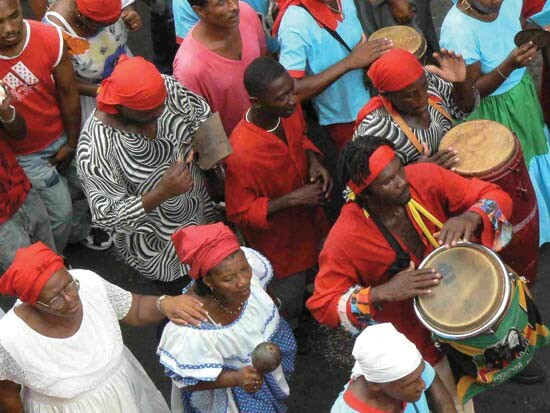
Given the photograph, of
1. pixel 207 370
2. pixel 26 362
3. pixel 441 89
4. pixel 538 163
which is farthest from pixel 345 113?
pixel 26 362

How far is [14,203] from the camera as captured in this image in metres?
4.83

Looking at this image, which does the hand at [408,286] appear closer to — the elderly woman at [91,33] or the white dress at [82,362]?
the white dress at [82,362]

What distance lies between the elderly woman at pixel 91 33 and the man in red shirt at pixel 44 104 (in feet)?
0.54

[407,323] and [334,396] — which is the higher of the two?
[407,323]

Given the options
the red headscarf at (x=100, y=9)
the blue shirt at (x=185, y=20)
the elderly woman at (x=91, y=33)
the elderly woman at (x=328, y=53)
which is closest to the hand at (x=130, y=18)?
the elderly woman at (x=91, y=33)

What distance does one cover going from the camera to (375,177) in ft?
12.0

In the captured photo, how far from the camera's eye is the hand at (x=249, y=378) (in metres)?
3.69

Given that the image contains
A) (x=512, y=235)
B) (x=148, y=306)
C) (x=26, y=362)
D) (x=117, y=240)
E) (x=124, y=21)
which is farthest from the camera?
(x=124, y=21)

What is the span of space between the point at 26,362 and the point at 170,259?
1197mm

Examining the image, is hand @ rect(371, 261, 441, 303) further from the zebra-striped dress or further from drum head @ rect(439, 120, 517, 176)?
the zebra-striped dress

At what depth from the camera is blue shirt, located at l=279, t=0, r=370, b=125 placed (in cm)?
477

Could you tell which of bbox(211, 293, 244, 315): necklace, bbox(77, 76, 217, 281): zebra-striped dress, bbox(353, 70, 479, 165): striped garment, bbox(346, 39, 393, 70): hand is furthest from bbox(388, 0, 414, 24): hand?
bbox(211, 293, 244, 315): necklace

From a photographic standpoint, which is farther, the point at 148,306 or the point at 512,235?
the point at 512,235

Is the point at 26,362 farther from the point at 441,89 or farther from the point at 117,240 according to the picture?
the point at 441,89
